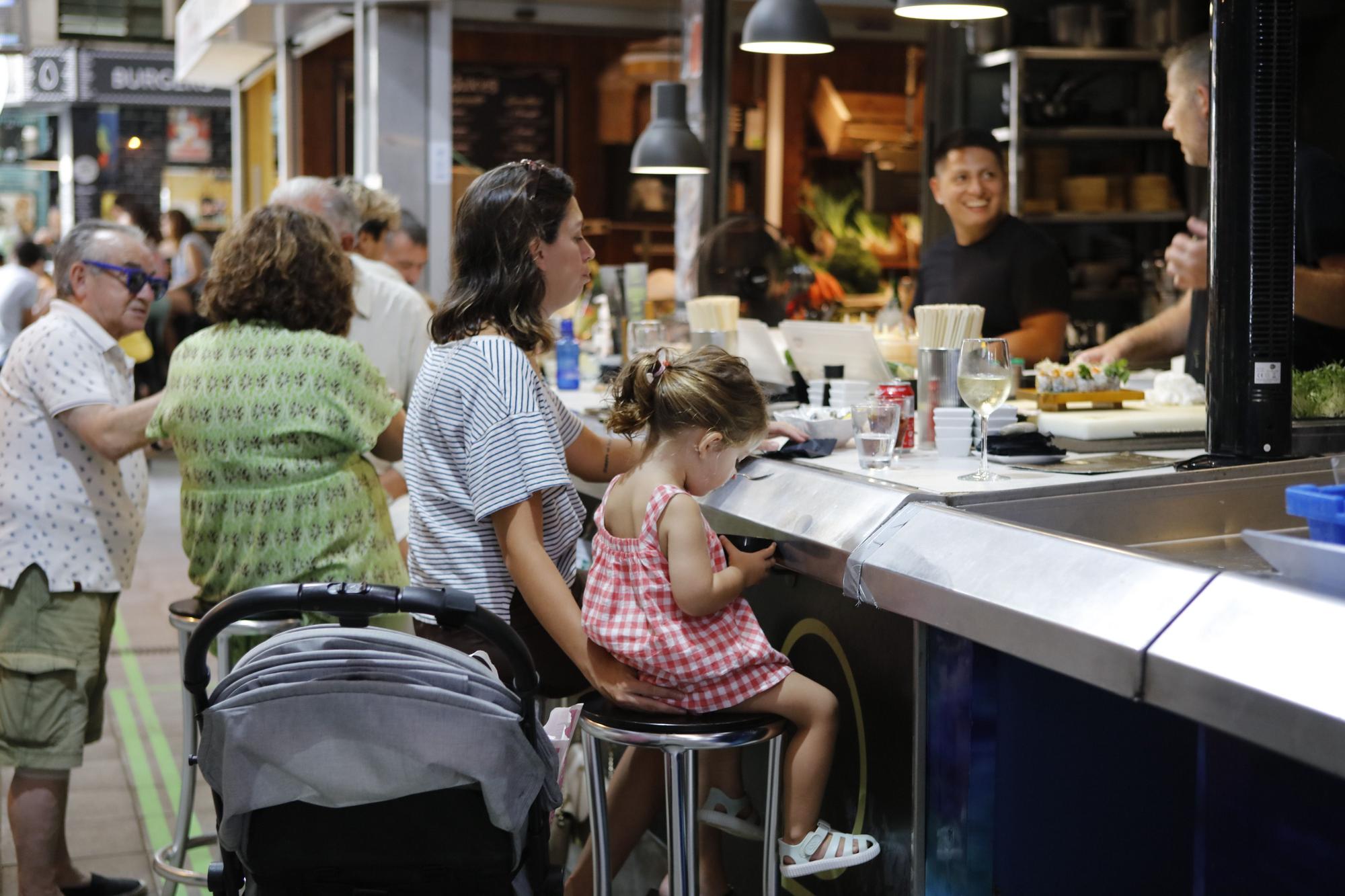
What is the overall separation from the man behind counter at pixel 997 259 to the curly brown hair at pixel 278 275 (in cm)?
248

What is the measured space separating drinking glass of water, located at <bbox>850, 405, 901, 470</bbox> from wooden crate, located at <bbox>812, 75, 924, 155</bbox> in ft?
23.8

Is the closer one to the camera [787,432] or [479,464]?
[479,464]

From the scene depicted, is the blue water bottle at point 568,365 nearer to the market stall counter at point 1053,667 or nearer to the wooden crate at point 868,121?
the market stall counter at point 1053,667

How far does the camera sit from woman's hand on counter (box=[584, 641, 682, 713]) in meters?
2.45

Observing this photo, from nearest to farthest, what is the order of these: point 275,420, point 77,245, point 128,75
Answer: point 275,420 → point 77,245 → point 128,75

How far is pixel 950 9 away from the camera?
3.70 metres

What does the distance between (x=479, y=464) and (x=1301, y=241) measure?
1943 mm

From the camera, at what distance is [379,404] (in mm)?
3238

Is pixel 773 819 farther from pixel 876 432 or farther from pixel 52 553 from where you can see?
pixel 52 553

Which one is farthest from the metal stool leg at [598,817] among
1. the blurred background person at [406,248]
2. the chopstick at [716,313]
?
the blurred background person at [406,248]

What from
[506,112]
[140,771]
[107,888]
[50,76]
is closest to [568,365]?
[140,771]

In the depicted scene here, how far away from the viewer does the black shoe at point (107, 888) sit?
366 cm

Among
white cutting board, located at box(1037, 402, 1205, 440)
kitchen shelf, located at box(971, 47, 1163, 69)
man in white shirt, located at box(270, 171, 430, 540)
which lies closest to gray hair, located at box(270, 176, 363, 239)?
man in white shirt, located at box(270, 171, 430, 540)

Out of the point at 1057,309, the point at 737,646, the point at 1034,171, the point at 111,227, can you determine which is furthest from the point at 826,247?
the point at 737,646
